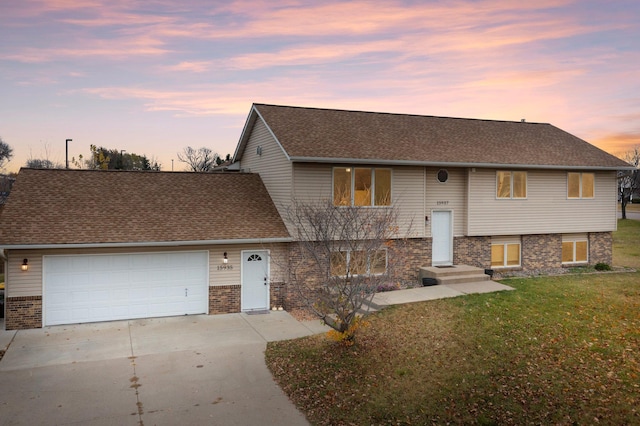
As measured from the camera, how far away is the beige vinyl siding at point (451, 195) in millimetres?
18453

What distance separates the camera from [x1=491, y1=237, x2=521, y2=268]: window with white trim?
19861 millimetres

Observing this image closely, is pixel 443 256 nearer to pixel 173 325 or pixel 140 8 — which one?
pixel 173 325

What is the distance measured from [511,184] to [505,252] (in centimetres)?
285

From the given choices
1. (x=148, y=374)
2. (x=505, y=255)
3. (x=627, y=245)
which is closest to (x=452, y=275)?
(x=505, y=255)

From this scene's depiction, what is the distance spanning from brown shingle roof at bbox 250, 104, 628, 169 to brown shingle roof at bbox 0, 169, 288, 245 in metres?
2.72

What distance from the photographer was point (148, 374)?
1047 cm

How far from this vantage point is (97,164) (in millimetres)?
50594

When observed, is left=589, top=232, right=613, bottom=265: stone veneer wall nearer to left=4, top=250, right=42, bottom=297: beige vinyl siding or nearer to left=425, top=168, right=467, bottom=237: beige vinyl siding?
left=425, top=168, right=467, bottom=237: beige vinyl siding

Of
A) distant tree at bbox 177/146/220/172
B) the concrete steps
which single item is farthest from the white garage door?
distant tree at bbox 177/146/220/172

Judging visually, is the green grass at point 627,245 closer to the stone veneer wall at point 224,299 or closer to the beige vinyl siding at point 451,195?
the beige vinyl siding at point 451,195

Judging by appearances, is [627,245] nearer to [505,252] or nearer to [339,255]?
[505,252]

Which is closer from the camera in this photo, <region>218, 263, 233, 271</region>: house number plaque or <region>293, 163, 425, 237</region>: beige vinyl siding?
<region>218, 263, 233, 271</region>: house number plaque

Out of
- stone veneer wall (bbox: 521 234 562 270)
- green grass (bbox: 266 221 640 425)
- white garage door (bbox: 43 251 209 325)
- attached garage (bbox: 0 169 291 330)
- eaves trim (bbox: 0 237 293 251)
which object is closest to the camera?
green grass (bbox: 266 221 640 425)

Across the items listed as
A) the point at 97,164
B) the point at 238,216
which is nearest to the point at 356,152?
the point at 238,216
